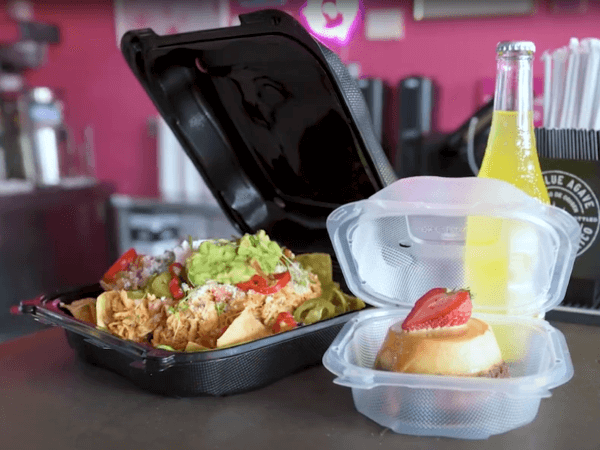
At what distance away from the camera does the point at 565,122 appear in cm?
122

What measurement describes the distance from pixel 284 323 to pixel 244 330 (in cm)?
7

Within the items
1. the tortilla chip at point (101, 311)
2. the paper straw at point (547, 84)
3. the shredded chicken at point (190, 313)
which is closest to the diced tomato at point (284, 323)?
the shredded chicken at point (190, 313)

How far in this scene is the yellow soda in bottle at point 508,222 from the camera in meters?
0.89

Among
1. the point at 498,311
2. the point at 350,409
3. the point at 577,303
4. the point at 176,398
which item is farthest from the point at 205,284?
the point at 577,303

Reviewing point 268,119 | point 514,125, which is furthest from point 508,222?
point 268,119

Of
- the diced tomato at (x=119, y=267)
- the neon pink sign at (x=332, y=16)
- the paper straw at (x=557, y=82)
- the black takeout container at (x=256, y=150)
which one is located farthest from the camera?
the neon pink sign at (x=332, y=16)

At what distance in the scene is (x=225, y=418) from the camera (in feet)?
2.62

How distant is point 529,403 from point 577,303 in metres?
0.50

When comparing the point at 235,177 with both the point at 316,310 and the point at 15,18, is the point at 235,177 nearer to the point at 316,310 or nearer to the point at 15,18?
the point at 316,310

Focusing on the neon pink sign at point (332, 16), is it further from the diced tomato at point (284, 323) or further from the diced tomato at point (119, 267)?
the diced tomato at point (284, 323)

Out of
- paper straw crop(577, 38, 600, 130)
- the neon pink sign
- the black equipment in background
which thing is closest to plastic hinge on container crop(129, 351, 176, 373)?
paper straw crop(577, 38, 600, 130)

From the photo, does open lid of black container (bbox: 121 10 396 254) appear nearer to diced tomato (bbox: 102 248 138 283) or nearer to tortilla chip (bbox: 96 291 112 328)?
diced tomato (bbox: 102 248 138 283)

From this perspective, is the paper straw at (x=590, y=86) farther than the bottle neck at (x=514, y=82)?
Yes

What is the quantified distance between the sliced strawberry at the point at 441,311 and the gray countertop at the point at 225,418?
0.47 feet
